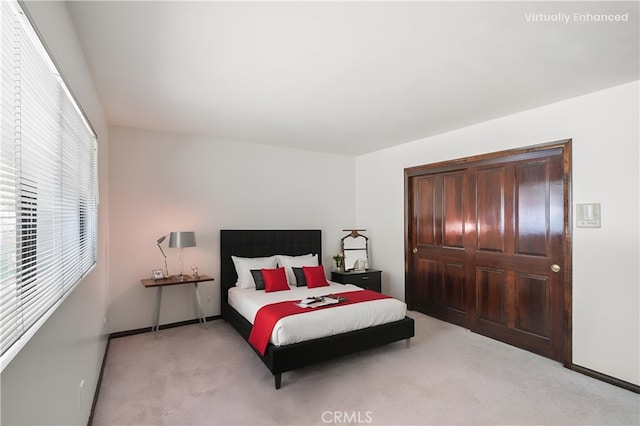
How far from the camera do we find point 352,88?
295 cm

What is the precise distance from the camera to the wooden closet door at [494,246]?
3385 millimetres

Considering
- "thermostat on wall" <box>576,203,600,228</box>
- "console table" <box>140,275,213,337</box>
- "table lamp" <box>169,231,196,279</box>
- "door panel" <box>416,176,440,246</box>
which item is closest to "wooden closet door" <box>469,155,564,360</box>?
"thermostat on wall" <box>576,203,600,228</box>

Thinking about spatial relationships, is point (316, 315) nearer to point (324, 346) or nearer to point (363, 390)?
point (324, 346)

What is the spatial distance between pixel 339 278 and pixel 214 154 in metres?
2.73

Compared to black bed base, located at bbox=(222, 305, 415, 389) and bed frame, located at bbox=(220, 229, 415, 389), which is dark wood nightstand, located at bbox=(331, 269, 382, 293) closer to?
bed frame, located at bbox=(220, 229, 415, 389)

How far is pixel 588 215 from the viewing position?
120 inches

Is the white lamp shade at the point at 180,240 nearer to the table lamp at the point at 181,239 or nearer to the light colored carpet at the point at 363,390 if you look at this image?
the table lamp at the point at 181,239

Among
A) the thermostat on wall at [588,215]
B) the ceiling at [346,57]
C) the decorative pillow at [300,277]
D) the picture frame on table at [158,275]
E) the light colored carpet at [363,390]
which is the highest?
the ceiling at [346,57]

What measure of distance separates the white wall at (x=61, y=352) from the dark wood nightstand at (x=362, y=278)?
3.33 m

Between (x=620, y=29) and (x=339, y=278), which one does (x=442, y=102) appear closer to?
(x=620, y=29)

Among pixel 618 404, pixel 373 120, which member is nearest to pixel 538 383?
pixel 618 404

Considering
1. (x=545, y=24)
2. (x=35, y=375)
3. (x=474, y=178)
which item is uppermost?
(x=545, y=24)

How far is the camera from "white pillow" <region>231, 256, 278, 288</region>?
4.38m
